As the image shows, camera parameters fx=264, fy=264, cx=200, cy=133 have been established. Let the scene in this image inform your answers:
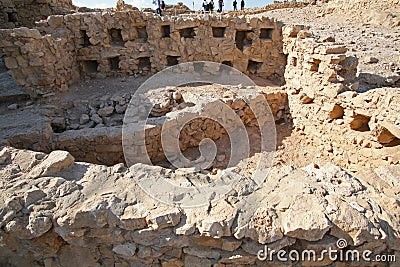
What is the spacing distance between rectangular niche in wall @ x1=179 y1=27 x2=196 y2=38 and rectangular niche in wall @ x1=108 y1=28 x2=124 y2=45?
2.00 meters

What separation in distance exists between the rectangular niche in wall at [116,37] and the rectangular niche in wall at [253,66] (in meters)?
4.32

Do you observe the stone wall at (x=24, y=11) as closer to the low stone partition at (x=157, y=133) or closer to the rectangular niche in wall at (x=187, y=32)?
the rectangular niche in wall at (x=187, y=32)

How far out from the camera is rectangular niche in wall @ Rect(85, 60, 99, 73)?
342 inches

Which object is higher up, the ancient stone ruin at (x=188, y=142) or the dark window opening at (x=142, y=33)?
the dark window opening at (x=142, y=33)

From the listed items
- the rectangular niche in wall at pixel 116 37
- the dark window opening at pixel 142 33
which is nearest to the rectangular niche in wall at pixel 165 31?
the dark window opening at pixel 142 33

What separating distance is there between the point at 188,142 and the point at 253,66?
14.5ft

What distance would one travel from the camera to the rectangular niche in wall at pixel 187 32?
28.2 feet

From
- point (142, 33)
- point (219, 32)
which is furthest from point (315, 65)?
point (142, 33)

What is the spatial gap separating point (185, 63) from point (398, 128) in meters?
6.30

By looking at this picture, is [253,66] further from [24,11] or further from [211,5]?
[24,11]

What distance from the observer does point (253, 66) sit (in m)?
9.05

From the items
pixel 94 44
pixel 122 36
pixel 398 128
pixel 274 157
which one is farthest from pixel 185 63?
pixel 398 128

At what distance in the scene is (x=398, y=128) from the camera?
3.94 m

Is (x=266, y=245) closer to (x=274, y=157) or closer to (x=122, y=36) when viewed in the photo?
(x=274, y=157)
